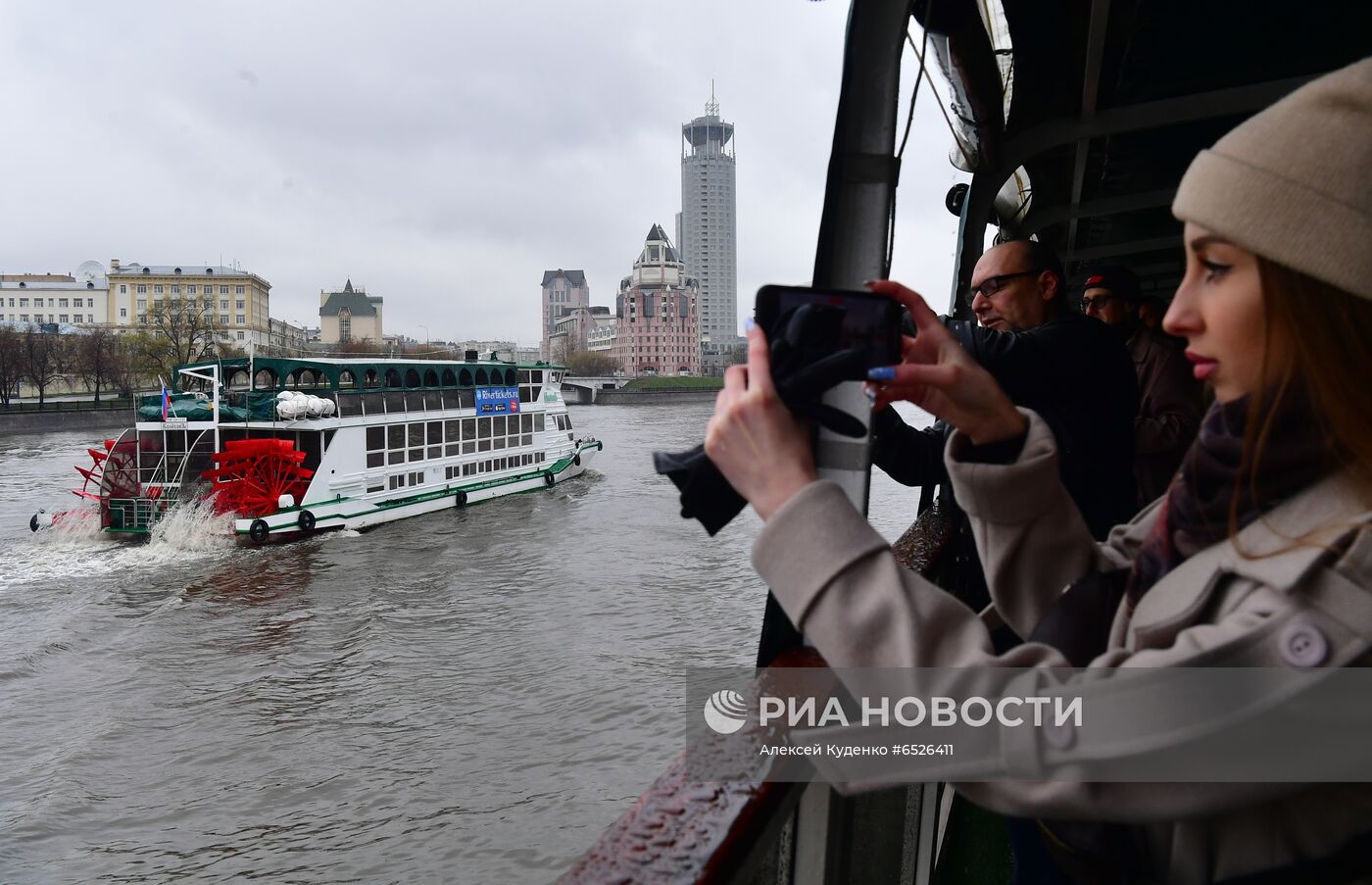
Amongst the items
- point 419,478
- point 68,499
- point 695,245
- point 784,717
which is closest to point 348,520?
point 419,478

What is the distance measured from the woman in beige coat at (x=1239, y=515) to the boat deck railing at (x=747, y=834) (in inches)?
12.5

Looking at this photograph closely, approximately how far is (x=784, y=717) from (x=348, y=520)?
20.1m

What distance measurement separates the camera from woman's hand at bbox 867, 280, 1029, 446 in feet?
3.48

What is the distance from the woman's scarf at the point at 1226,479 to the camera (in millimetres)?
768

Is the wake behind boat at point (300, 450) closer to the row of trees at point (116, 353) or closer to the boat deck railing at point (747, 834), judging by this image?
the boat deck railing at point (747, 834)

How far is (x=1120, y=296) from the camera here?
3697 mm

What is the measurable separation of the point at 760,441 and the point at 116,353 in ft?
210

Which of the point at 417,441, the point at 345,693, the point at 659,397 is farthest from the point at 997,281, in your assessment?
the point at 659,397

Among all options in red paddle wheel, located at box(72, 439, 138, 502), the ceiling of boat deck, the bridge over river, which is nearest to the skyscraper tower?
the bridge over river

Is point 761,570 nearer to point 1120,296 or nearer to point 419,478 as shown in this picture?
point 1120,296

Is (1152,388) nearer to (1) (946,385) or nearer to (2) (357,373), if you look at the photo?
(1) (946,385)

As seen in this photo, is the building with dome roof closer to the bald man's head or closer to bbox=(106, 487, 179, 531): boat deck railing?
bbox=(106, 487, 179, 531): boat deck railing

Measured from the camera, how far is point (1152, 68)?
4.80 meters

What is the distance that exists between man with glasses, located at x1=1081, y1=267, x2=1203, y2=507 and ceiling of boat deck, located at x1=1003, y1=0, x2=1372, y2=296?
41.2 inches
